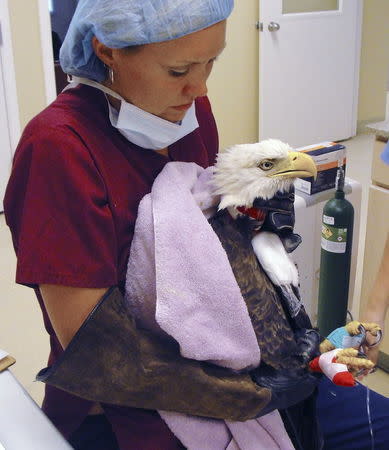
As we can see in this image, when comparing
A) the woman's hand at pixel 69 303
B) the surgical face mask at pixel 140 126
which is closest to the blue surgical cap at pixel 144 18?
the surgical face mask at pixel 140 126

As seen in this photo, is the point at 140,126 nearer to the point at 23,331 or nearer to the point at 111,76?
the point at 111,76

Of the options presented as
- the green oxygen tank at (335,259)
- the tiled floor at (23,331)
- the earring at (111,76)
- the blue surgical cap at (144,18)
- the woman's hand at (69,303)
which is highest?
the blue surgical cap at (144,18)

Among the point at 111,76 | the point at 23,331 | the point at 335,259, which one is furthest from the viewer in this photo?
the point at 23,331

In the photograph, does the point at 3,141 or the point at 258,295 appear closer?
the point at 258,295

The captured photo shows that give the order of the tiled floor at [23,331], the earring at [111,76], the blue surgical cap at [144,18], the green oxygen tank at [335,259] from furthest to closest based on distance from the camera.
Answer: the tiled floor at [23,331]
the green oxygen tank at [335,259]
the earring at [111,76]
the blue surgical cap at [144,18]

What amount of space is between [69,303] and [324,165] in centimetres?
131

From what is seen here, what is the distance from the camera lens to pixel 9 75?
10.7ft

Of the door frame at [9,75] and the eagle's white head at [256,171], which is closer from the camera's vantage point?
the eagle's white head at [256,171]

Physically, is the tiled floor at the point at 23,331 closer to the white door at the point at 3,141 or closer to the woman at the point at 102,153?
the white door at the point at 3,141

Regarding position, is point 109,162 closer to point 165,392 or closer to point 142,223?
point 142,223

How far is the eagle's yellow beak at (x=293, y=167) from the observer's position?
958mm

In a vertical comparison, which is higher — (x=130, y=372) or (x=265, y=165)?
(x=265, y=165)

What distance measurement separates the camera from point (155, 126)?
Result: 0.94m

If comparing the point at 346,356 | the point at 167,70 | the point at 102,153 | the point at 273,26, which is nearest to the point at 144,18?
the point at 167,70
